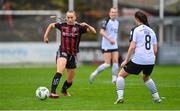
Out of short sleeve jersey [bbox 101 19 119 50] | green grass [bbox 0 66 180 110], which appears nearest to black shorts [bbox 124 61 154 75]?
green grass [bbox 0 66 180 110]

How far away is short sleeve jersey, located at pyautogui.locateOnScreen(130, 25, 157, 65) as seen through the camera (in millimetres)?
14477

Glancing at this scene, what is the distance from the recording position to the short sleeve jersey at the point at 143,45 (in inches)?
570

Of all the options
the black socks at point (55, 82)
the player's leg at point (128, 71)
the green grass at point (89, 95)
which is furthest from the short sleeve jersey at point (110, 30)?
the player's leg at point (128, 71)

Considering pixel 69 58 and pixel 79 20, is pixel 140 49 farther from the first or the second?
pixel 79 20

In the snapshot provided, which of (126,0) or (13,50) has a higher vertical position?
(126,0)

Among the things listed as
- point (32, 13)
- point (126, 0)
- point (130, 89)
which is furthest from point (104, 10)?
point (130, 89)

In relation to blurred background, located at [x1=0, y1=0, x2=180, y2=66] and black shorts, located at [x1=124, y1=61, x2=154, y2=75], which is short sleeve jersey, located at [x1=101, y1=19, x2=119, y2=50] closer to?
black shorts, located at [x1=124, y1=61, x2=154, y2=75]

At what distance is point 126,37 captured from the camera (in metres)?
34.7

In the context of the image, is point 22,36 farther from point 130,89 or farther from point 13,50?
point 130,89

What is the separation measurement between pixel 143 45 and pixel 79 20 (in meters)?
20.8

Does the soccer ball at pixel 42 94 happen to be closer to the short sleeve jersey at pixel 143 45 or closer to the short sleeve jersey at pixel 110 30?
the short sleeve jersey at pixel 143 45

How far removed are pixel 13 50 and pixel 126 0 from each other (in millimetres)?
6300

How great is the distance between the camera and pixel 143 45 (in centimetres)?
1452

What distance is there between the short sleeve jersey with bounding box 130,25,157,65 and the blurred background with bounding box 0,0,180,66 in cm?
1833
